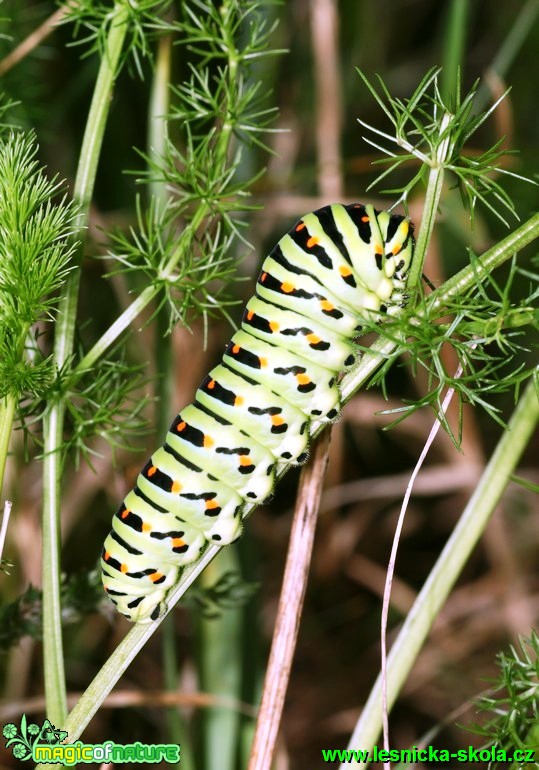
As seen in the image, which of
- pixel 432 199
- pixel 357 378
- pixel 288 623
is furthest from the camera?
pixel 288 623

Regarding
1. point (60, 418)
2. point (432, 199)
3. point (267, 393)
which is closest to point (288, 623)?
point (267, 393)

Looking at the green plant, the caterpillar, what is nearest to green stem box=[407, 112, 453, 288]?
the green plant

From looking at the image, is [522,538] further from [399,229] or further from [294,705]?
[399,229]

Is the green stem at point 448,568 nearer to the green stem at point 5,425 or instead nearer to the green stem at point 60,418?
the green stem at point 60,418

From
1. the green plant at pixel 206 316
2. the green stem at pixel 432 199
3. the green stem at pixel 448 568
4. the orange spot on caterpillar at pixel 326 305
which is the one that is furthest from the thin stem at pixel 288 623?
the green stem at pixel 432 199

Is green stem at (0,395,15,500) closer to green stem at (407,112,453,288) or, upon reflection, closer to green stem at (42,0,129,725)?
green stem at (42,0,129,725)

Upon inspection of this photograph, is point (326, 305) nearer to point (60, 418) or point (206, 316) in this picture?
point (206, 316)
